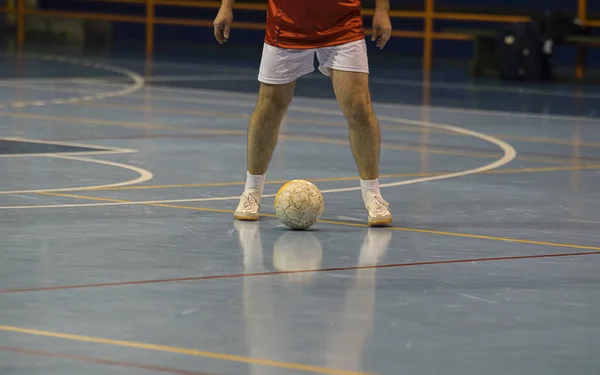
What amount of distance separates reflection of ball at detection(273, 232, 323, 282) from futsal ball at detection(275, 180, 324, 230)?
0.31 ft

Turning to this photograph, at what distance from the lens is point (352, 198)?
9508 mm

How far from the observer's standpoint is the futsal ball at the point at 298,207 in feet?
26.6

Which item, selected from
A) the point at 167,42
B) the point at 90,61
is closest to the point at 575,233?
the point at 90,61

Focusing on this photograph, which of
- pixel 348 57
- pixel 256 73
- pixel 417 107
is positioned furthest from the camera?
pixel 256 73

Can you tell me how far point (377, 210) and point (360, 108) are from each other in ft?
1.81

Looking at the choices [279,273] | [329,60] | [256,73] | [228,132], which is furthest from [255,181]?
[256,73]

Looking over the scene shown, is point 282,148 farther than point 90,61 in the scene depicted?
No

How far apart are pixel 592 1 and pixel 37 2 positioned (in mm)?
11626

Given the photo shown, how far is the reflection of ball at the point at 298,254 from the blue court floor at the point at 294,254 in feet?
0.08

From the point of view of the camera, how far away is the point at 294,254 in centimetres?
734

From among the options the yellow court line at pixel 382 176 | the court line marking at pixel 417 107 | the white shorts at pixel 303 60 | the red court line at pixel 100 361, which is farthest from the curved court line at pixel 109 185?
the court line marking at pixel 417 107

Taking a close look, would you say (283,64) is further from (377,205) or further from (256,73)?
(256,73)

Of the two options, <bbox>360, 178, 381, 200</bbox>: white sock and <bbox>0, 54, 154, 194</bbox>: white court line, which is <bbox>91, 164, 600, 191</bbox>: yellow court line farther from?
<bbox>360, 178, 381, 200</bbox>: white sock

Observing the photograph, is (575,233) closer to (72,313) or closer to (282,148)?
(72,313)
